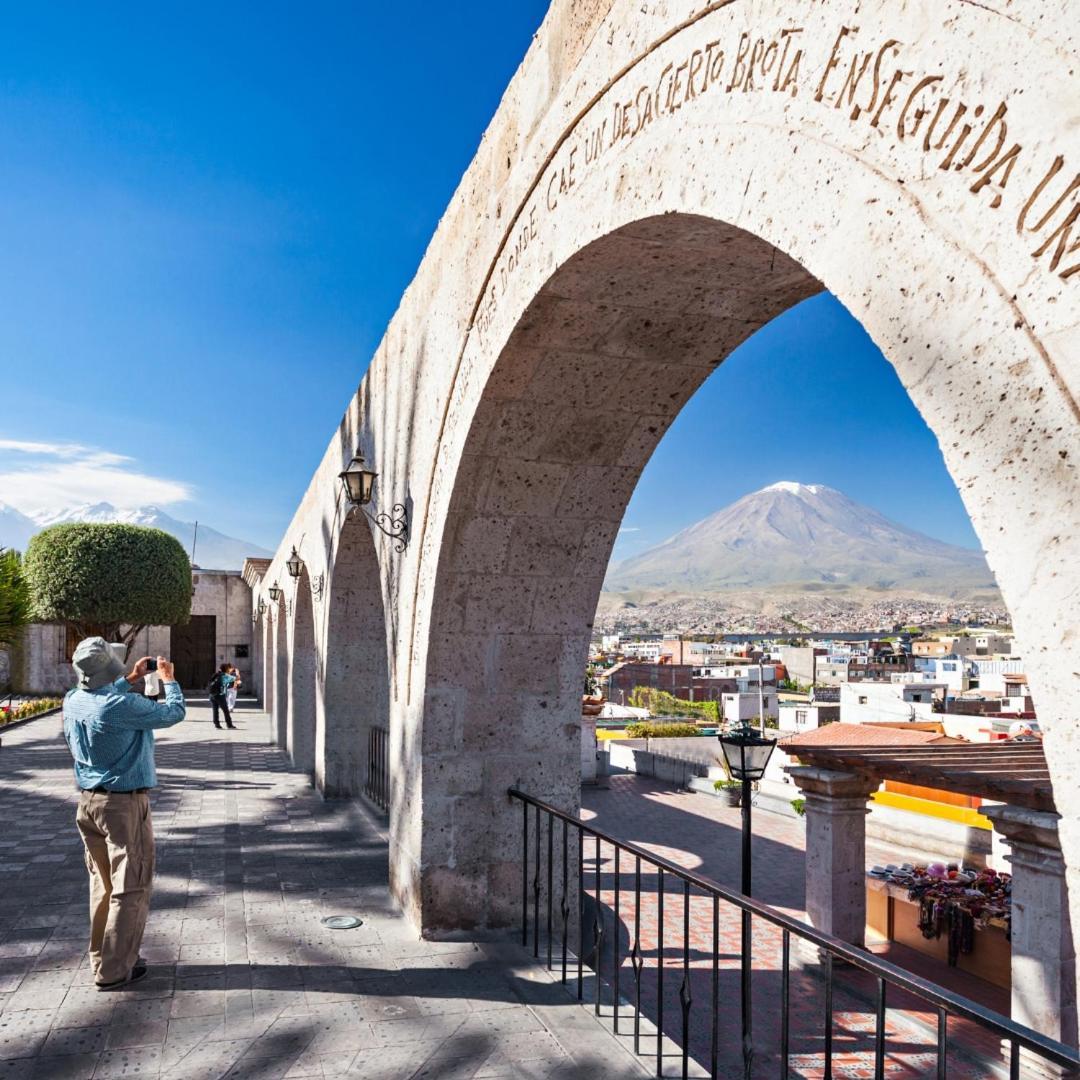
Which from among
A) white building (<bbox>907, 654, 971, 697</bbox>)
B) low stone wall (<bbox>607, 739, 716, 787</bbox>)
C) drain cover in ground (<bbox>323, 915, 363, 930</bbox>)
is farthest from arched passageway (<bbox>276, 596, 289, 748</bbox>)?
white building (<bbox>907, 654, 971, 697</bbox>)

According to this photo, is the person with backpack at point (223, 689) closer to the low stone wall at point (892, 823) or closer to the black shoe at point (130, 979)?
the low stone wall at point (892, 823)

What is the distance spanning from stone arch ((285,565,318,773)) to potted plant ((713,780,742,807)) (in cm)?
639

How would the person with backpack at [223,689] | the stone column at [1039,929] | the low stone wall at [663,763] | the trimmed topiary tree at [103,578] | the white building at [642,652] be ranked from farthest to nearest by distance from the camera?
the white building at [642,652], the trimmed topiary tree at [103,578], the person with backpack at [223,689], the low stone wall at [663,763], the stone column at [1039,929]

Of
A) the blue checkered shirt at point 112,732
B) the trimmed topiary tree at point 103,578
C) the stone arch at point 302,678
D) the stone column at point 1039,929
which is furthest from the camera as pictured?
the trimmed topiary tree at point 103,578

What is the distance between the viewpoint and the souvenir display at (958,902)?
7.17 metres

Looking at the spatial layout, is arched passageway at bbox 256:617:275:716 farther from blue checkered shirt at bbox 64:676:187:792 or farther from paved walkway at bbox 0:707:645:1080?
blue checkered shirt at bbox 64:676:187:792

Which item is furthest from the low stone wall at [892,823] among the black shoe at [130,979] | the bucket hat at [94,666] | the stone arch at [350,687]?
the bucket hat at [94,666]

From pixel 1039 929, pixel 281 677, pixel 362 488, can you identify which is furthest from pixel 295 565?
pixel 1039 929

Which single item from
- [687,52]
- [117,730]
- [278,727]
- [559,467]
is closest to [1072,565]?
[687,52]

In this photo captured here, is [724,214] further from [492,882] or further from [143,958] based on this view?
[143,958]

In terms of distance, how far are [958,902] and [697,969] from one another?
2.64m

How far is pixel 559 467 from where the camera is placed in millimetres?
4352

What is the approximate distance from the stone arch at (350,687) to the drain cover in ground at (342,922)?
13.0ft

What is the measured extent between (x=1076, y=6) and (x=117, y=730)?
12.3ft
